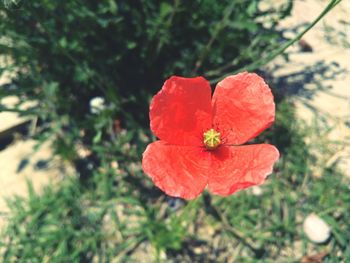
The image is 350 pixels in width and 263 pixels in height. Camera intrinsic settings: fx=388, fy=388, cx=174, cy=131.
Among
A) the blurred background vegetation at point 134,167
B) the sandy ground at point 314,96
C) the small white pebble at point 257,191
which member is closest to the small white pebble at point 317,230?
the blurred background vegetation at point 134,167

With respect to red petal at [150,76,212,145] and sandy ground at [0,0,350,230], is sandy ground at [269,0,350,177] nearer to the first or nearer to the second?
sandy ground at [0,0,350,230]

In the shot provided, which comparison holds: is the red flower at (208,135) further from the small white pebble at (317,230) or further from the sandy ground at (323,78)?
the sandy ground at (323,78)

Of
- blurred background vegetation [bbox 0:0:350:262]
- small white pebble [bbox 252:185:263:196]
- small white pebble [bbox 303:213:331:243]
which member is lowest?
small white pebble [bbox 303:213:331:243]

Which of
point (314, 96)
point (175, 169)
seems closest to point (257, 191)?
point (314, 96)

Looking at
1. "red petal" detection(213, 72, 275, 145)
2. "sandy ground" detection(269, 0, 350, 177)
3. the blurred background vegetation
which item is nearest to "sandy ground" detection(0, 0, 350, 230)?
"sandy ground" detection(269, 0, 350, 177)

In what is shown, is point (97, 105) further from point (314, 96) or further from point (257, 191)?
point (314, 96)

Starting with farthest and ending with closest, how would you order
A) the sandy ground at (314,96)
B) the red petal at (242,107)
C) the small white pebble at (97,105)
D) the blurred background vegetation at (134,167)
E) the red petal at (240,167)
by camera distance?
the sandy ground at (314,96) < the small white pebble at (97,105) < the blurred background vegetation at (134,167) < the red petal at (242,107) < the red petal at (240,167)
